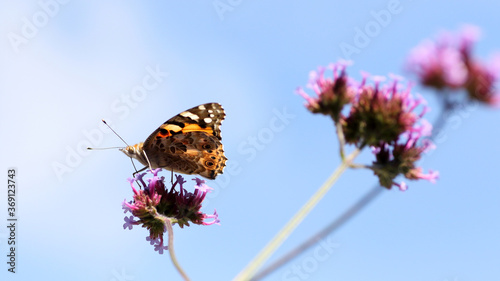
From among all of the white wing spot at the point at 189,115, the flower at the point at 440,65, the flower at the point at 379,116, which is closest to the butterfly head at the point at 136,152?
the white wing spot at the point at 189,115

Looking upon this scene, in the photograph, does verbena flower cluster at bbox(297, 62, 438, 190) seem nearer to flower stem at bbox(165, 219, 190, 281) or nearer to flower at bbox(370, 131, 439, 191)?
flower at bbox(370, 131, 439, 191)

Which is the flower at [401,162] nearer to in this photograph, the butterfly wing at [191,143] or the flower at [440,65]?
the flower at [440,65]

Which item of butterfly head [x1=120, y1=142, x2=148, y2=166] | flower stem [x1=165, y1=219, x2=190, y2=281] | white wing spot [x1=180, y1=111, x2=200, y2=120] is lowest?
flower stem [x1=165, y1=219, x2=190, y2=281]

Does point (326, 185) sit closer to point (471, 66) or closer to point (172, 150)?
point (471, 66)

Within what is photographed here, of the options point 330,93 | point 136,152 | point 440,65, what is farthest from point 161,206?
point 440,65

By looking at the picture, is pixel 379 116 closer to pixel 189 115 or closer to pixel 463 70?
pixel 463 70

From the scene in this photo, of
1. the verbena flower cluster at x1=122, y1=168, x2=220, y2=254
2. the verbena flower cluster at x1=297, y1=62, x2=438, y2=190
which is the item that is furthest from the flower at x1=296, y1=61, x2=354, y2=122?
the verbena flower cluster at x1=122, y1=168, x2=220, y2=254
